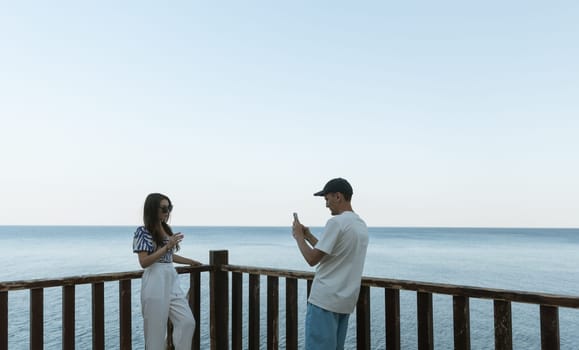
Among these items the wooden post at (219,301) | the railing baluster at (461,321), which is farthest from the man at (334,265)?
the wooden post at (219,301)

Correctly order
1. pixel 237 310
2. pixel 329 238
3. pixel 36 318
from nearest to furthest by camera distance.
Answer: pixel 329 238
pixel 36 318
pixel 237 310

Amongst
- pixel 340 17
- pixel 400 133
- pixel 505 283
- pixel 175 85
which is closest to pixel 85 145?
pixel 175 85

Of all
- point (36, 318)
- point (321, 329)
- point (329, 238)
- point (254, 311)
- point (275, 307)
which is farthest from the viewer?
point (254, 311)

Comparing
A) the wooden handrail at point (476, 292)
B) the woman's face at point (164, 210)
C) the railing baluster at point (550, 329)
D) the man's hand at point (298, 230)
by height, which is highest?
the woman's face at point (164, 210)

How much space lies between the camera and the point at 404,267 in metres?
40.4

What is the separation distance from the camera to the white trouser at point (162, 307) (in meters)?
3.65

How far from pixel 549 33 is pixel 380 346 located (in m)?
25.2

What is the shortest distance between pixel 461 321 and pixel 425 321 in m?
0.25

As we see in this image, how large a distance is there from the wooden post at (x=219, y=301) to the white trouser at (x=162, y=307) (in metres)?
0.87

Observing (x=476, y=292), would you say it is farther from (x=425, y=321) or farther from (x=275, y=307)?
(x=275, y=307)

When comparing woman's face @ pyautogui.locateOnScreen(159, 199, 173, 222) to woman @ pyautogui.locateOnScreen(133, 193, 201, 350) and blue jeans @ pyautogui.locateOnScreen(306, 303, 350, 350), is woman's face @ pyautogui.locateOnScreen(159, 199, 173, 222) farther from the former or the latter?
blue jeans @ pyautogui.locateOnScreen(306, 303, 350, 350)

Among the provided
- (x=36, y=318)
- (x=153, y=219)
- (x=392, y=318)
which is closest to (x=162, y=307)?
(x=153, y=219)

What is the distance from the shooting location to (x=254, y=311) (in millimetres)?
4418

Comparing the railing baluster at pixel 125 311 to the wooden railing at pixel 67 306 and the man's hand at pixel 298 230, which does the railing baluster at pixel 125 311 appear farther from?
the man's hand at pixel 298 230
